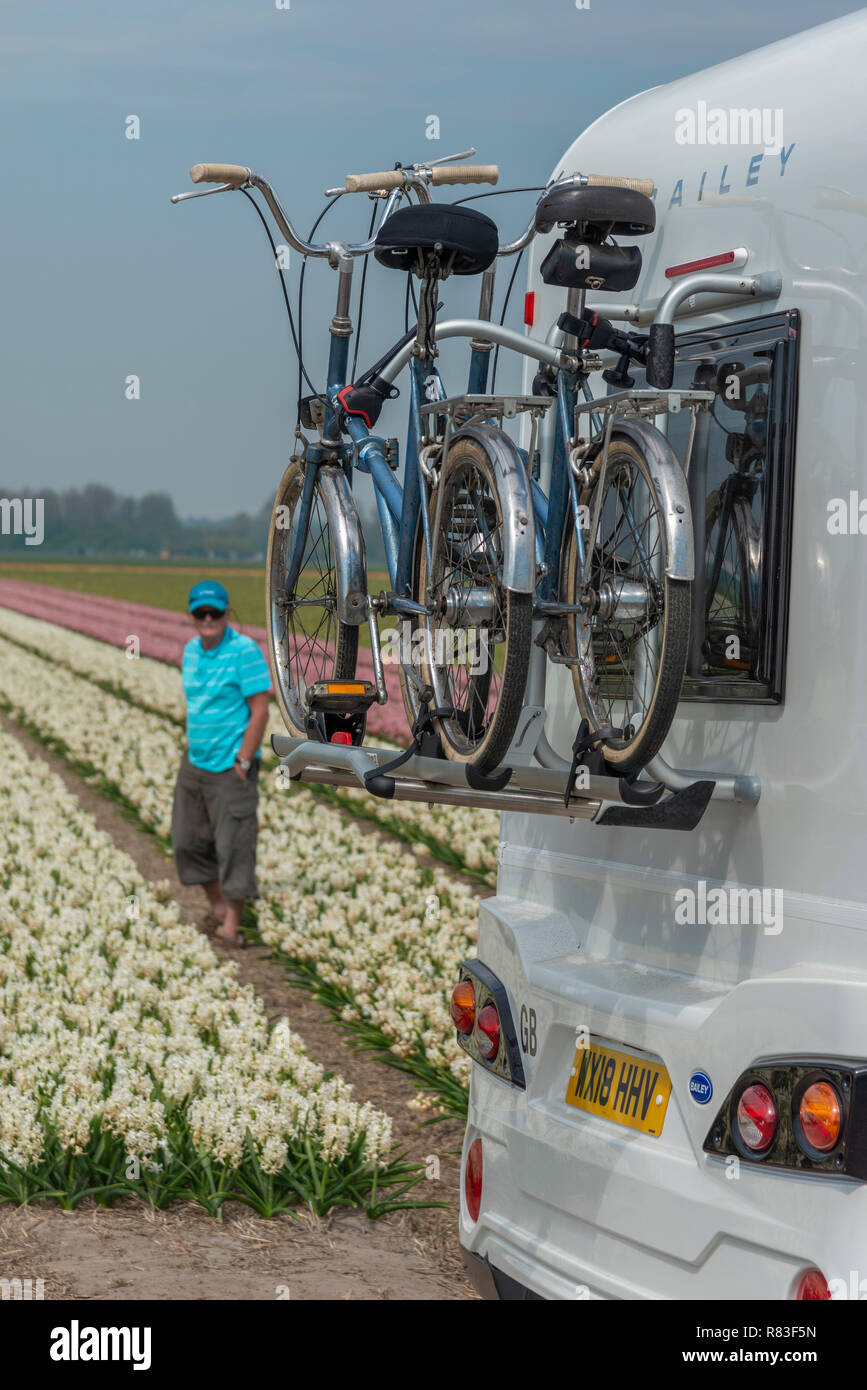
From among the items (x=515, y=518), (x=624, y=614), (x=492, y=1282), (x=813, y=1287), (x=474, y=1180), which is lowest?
(x=492, y=1282)

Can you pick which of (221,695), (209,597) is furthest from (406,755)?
(221,695)

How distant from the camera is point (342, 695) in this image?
4176mm

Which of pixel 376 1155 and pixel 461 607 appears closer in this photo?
pixel 461 607

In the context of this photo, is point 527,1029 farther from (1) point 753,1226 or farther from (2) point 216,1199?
(2) point 216,1199

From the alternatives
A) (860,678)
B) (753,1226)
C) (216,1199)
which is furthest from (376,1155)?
(860,678)

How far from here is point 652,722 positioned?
3.19 metres

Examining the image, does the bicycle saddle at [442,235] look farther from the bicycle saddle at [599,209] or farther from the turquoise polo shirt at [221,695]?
the turquoise polo shirt at [221,695]

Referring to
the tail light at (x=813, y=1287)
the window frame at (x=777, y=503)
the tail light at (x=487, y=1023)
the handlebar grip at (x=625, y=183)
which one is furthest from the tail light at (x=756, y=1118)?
the handlebar grip at (x=625, y=183)

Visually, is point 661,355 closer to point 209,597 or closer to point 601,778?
point 601,778

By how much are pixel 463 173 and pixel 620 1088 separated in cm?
264

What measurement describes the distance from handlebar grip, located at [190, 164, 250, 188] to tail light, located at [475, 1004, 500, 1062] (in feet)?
8.08

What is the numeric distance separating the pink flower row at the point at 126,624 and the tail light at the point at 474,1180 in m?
14.6

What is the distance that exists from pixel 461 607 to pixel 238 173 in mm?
1557

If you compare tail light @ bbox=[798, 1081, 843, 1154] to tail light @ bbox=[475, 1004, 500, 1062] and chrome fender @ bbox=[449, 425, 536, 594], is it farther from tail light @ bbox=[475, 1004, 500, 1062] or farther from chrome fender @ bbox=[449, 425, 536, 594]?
tail light @ bbox=[475, 1004, 500, 1062]
